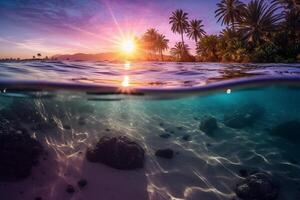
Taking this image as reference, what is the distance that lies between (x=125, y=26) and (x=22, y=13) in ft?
17.5

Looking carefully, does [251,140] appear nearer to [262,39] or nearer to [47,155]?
[47,155]

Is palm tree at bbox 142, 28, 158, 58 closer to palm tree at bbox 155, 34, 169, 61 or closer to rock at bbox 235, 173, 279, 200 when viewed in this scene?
palm tree at bbox 155, 34, 169, 61

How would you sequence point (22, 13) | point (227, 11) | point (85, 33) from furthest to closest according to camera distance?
1. point (227, 11)
2. point (85, 33)
3. point (22, 13)

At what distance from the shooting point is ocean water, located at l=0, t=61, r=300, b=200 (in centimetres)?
1227

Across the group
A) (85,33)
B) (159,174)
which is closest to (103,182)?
(159,174)

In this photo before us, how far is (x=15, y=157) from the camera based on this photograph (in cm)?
1151

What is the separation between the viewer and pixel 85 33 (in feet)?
48.3

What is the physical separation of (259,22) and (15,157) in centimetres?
4661

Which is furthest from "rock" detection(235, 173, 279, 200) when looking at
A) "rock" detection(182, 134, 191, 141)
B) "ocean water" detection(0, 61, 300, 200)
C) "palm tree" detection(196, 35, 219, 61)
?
"palm tree" detection(196, 35, 219, 61)

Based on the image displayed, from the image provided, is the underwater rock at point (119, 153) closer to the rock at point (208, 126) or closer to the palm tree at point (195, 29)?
the rock at point (208, 126)

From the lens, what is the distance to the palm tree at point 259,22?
1838 inches

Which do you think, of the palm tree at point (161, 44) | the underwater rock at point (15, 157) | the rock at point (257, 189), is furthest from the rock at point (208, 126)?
the palm tree at point (161, 44)

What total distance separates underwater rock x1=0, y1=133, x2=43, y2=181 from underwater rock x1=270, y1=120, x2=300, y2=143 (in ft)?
53.2

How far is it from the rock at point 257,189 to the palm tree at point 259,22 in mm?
37676
